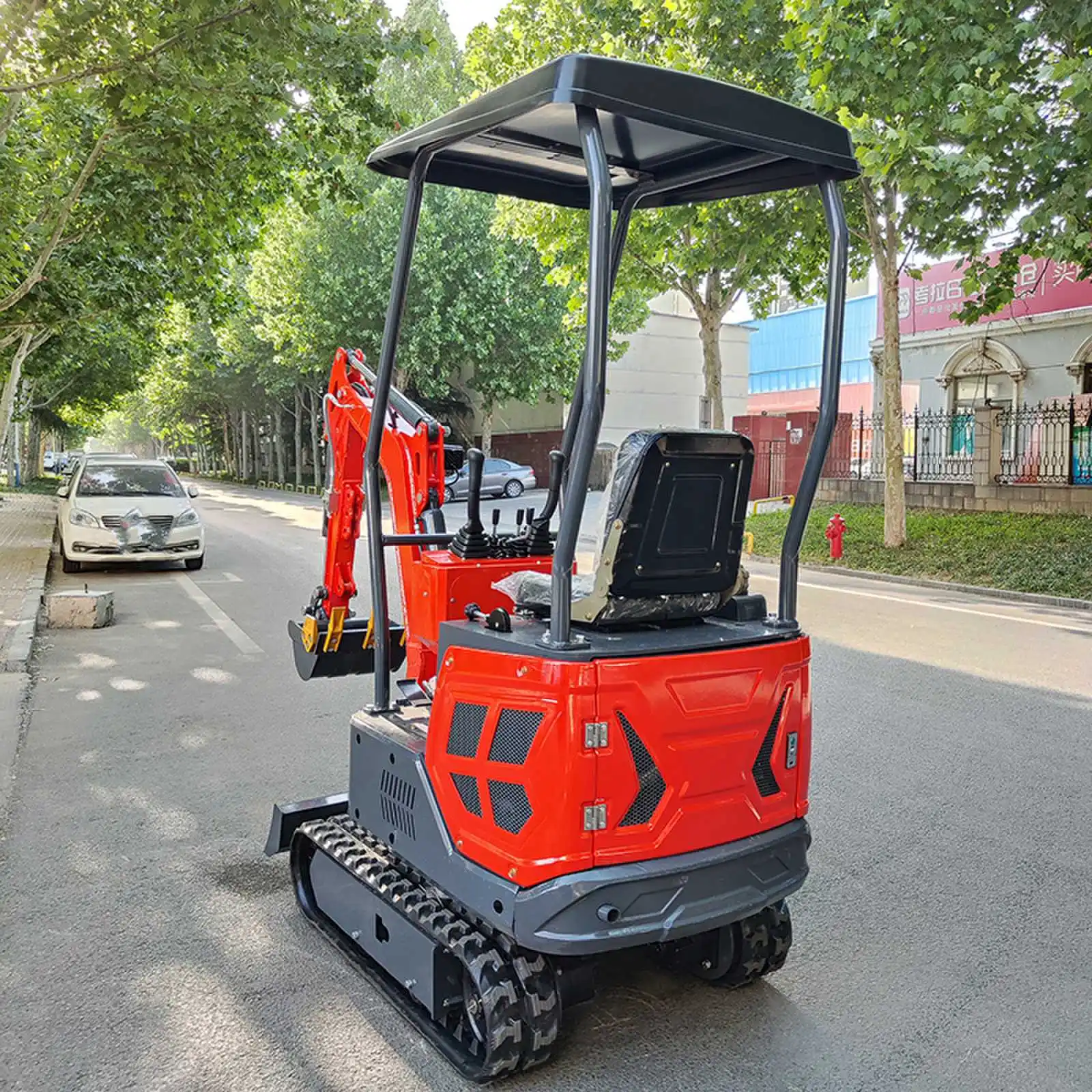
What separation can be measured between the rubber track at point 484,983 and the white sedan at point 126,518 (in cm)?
1230

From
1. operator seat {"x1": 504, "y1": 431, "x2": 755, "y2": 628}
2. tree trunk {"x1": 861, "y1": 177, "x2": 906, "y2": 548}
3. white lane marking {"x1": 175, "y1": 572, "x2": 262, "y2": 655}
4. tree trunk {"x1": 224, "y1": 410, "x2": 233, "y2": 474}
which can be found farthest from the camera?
tree trunk {"x1": 224, "y1": 410, "x2": 233, "y2": 474}

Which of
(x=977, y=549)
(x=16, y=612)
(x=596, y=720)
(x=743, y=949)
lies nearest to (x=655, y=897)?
(x=596, y=720)

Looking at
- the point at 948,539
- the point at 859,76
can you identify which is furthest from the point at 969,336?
the point at 859,76

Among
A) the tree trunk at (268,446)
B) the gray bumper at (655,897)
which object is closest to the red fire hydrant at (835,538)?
the gray bumper at (655,897)

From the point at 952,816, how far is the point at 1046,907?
1025 millimetres

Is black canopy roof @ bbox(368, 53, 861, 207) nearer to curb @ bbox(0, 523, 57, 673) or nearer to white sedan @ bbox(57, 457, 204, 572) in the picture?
curb @ bbox(0, 523, 57, 673)

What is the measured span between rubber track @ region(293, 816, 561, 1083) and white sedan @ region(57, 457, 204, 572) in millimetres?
12299

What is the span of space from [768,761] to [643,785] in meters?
0.53

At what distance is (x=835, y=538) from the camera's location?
17219 mm

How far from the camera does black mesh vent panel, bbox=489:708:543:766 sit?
2922mm

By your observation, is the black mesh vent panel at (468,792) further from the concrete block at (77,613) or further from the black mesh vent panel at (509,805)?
the concrete block at (77,613)

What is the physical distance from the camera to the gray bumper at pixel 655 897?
285cm

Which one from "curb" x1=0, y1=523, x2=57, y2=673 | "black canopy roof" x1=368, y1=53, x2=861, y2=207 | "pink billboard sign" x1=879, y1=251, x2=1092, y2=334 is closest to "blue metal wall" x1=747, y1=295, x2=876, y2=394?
"pink billboard sign" x1=879, y1=251, x2=1092, y2=334

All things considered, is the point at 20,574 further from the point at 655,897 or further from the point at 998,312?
the point at 998,312
